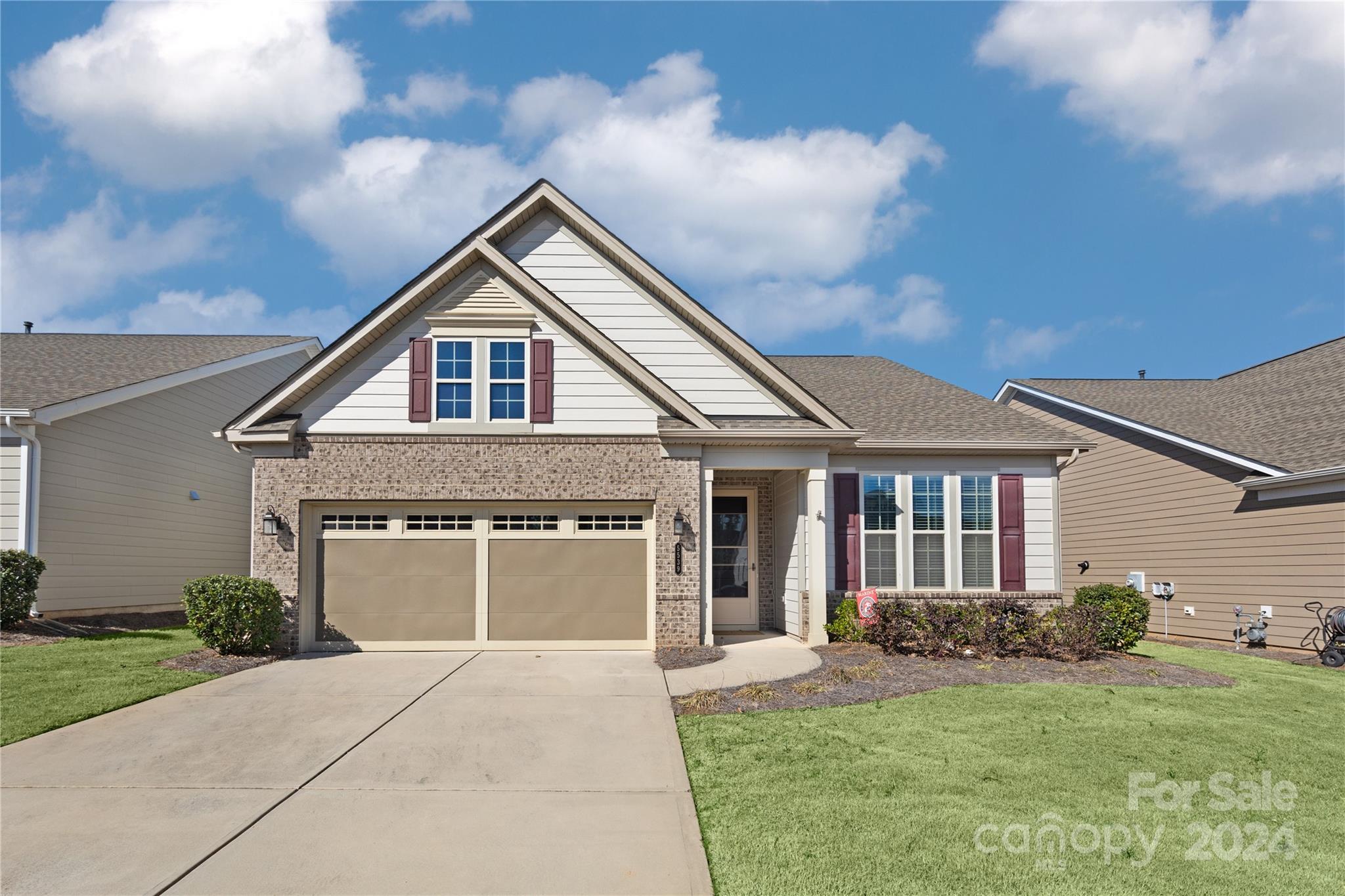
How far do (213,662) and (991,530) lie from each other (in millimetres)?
12064

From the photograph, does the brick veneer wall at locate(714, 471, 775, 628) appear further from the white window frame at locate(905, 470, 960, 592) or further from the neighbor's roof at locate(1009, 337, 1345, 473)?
the neighbor's roof at locate(1009, 337, 1345, 473)

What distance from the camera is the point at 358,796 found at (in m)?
5.90

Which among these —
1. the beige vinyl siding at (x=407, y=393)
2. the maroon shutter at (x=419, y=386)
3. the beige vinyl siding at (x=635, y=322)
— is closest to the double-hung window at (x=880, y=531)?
the beige vinyl siding at (x=635, y=322)

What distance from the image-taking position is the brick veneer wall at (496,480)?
12.6 metres

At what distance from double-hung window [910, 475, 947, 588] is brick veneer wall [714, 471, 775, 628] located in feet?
8.14

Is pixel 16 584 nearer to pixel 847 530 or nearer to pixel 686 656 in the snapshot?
pixel 686 656

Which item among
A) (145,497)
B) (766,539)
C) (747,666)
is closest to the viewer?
(747,666)

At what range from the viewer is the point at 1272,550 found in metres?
14.4

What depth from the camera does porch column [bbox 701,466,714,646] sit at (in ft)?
41.9

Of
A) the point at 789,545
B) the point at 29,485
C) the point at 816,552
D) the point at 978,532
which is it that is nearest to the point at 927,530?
A: the point at 978,532

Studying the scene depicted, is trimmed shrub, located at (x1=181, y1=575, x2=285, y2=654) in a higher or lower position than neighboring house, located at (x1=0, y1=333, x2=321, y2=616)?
lower

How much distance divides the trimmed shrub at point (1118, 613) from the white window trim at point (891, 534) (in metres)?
2.72

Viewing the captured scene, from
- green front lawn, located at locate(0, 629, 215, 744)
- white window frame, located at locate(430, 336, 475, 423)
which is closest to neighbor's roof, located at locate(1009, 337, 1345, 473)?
white window frame, located at locate(430, 336, 475, 423)

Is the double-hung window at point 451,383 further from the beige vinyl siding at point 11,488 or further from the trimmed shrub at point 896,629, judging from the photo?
the beige vinyl siding at point 11,488
